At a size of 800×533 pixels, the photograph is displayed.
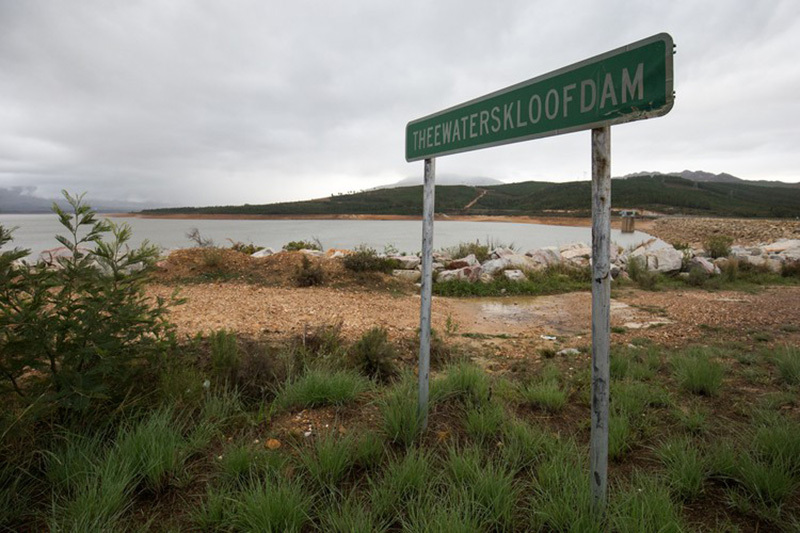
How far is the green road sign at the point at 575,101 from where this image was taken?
132 cm

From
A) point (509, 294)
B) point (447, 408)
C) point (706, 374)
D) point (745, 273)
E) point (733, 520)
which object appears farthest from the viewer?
point (745, 273)

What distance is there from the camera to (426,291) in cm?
263

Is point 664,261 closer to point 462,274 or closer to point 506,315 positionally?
point 462,274

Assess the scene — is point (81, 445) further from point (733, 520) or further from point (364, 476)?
point (733, 520)

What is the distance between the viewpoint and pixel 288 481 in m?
1.98

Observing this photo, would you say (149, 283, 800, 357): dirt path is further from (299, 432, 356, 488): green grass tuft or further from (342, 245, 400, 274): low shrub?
(299, 432, 356, 488): green grass tuft

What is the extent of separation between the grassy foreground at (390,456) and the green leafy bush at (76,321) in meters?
0.21

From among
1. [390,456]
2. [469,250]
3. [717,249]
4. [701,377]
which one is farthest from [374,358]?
[717,249]

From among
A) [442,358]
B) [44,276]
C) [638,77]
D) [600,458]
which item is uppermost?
[638,77]

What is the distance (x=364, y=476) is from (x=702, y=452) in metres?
1.90

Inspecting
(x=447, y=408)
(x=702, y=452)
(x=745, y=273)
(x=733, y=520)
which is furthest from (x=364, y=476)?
(x=745, y=273)

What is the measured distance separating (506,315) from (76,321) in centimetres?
616

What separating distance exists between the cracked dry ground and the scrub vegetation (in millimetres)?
1629

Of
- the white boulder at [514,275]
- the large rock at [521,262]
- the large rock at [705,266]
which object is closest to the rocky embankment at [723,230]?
the large rock at [705,266]
